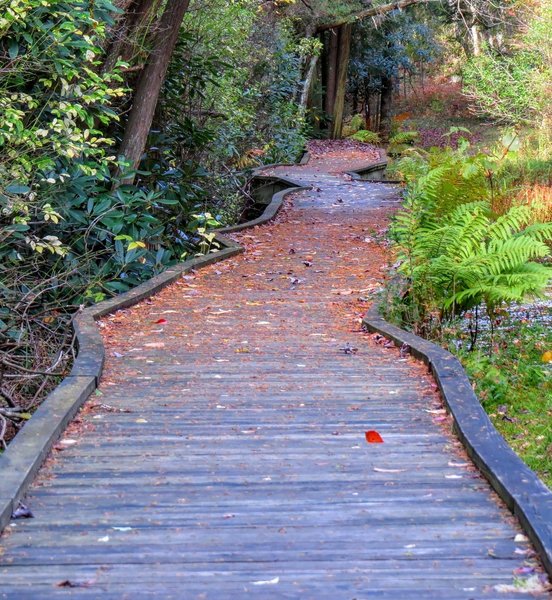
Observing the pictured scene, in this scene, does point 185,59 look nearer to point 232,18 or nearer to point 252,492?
point 232,18

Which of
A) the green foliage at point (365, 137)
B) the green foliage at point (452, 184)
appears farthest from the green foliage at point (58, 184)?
the green foliage at point (365, 137)

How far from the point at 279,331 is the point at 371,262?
4.09 meters

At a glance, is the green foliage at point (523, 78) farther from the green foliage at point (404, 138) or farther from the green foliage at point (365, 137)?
the green foliage at point (365, 137)

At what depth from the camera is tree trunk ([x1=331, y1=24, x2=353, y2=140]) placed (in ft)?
106

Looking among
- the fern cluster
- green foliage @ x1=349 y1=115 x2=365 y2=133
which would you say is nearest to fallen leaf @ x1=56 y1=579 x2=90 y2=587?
the fern cluster

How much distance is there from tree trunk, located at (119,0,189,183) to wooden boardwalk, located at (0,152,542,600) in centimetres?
554

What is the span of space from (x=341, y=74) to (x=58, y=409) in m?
29.9

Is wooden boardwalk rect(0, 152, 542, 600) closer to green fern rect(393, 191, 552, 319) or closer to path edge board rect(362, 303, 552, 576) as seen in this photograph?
path edge board rect(362, 303, 552, 576)

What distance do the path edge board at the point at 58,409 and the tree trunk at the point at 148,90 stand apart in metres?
3.51

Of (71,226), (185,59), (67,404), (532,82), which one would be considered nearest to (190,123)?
(185,59)

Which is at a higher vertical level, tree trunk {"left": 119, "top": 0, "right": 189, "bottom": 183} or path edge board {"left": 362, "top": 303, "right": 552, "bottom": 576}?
tree trunk {"left": 119, "top": 0, "right": 189, "bottom": 183}

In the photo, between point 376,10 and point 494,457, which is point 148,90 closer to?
point 494,457

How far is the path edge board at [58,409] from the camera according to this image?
375 centimetres

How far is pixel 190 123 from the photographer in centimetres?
1439
